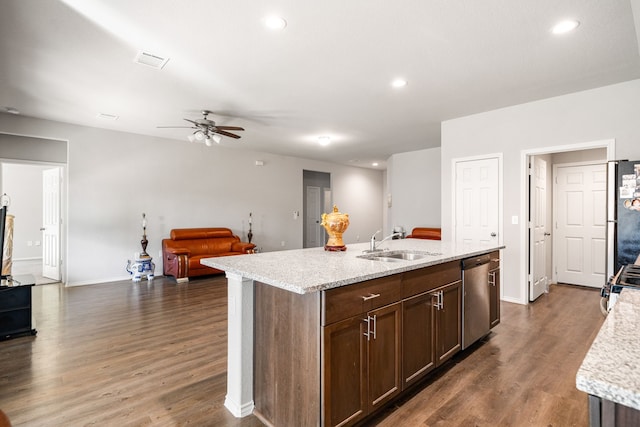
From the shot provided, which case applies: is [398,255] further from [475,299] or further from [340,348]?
[340,348]

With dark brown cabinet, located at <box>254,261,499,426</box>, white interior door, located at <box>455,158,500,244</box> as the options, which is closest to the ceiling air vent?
dark brown cabinet, located at <box>254,261,499,426</box>

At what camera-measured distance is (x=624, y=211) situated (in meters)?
3.23

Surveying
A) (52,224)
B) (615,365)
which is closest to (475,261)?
(615,365)

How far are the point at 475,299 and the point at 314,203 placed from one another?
21.5 ft

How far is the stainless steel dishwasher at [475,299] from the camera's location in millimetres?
2650

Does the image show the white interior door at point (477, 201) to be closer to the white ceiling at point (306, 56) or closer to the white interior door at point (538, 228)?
the white interior door at point (538, 228)

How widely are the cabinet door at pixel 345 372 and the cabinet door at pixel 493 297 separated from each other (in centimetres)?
191

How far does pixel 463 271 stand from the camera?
8.66 ft

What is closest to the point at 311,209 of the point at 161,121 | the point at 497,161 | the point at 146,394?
the point at 161,121

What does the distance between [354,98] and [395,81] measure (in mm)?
663

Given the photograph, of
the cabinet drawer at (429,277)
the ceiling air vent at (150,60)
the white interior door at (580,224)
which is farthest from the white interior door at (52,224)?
the white interior door at (580,224)

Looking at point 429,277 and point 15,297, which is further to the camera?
point 15,297

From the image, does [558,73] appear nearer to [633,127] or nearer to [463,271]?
[633,127]

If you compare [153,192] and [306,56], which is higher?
[306,56]
